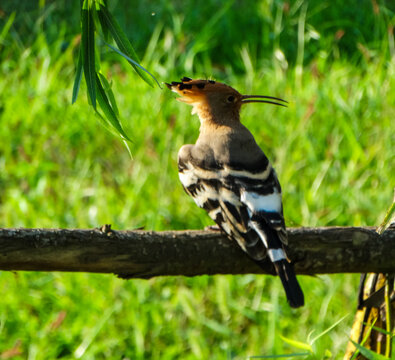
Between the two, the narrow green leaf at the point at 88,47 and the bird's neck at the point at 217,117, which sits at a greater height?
the bird's neck at the point at 217,117

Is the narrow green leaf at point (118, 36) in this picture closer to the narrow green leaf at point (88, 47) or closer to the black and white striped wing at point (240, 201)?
the narrow green leaf at point (88, 47)

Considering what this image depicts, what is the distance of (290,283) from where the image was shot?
5.41ft

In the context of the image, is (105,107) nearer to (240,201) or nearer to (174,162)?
(240,201)

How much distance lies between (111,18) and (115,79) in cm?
257

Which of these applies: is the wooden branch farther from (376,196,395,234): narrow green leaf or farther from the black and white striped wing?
(376,196,395,234): narrow green leaf

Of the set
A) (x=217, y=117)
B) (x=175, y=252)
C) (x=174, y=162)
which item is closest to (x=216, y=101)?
(x=217, y=117)

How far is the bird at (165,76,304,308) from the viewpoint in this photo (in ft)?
5.69

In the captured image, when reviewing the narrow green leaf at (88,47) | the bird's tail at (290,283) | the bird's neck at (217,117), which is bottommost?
the bird's tail at (290,283)

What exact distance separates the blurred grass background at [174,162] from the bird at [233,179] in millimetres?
230

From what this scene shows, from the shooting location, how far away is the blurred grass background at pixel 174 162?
266 centimetres

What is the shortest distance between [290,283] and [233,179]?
1.43 feet

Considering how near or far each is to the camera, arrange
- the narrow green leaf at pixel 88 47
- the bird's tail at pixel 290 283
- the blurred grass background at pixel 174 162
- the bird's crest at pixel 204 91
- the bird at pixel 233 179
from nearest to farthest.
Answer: the narrow green leaf at pixel 88 47
the bird's tail at pixel 290 283
the bird at pixel 233 179
the bird's crest at pixel 204 91
the blurred grass background at pixel 174 162

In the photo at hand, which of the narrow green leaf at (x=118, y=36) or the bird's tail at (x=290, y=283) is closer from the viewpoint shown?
the narrow green leaf at (x=118, y=36)

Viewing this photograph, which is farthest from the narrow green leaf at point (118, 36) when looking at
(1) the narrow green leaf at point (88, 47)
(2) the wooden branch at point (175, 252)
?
(2) the wooden branch at point (175, 252)
